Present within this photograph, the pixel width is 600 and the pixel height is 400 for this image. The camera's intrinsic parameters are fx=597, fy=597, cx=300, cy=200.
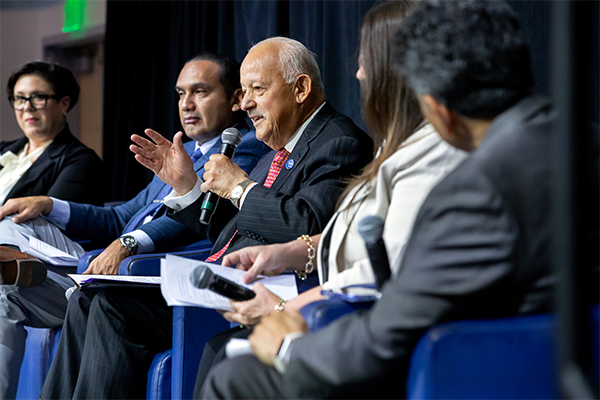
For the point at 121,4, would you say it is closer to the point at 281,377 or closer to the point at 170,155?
the point at 170,155

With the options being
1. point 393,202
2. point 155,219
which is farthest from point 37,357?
point 393,202

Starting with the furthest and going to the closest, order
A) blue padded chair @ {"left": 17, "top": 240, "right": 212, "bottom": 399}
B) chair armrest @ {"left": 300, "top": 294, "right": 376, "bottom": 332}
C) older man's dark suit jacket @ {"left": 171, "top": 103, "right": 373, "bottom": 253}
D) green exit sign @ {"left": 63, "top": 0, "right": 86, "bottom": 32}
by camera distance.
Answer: green exit sign @ {"left": 63, "top": 0, "right": 86, "bottom": 32} → blue padded chair @ {"left": 17, "top": 240, "right": 212, "bottom": 399} → older man's dark suit jacket @ {"left": 171, "top": 103, "right": 373, "bottom": 253} → chair armrest @ {"left": 300, "top": 294, "right": 376, "bottom": 332}

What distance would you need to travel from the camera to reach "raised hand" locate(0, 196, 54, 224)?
89.0 inches

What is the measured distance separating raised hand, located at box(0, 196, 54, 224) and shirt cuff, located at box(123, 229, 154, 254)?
46 centimetres

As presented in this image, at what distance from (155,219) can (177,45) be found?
1.54 meters

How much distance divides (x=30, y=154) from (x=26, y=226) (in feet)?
2.43

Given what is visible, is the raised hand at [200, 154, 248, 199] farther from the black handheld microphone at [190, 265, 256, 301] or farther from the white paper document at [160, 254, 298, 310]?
the black handheld microphone at [190, 265, 256, 301]

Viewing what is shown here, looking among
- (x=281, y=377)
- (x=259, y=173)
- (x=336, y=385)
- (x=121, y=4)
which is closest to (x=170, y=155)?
(x=259, y=173)

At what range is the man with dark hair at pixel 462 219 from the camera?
71cm

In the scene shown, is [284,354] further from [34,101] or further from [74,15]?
[74,15]

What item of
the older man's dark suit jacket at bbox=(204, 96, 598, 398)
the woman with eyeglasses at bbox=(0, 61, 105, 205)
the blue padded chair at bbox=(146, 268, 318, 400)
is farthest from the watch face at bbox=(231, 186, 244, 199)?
the woman with eyeglasses at bbox=(0, 61, 105, 205)

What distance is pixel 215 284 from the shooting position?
108 cm

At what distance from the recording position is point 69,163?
8.97 ft

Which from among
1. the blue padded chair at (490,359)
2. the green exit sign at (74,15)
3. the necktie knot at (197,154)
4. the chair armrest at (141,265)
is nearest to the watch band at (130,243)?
the chair armrest at (141,265)
